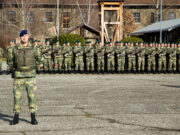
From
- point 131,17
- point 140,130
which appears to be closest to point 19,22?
point 131,17

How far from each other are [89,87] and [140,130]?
A: 6.07m

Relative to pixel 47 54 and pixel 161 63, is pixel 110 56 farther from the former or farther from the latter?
pixel 47 54

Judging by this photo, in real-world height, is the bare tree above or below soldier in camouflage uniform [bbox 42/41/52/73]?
above

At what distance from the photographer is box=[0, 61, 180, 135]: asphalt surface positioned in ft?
20.6

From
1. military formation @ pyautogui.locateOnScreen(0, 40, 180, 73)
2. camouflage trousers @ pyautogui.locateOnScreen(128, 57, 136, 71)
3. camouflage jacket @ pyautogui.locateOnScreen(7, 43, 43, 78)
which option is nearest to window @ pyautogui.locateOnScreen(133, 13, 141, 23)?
military formation @ pyautogui.locateOnScreen(0, 40, 180, 73)

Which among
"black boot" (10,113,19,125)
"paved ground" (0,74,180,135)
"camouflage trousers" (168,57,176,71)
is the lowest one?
"paved ground" (0,74,180,135)

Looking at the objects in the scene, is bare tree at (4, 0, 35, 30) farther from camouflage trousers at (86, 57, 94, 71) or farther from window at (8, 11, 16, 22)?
camouflage trousers at (86, 57, 94, 71)

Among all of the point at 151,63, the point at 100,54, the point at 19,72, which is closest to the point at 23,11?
the point at 100,54

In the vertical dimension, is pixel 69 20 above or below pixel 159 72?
above

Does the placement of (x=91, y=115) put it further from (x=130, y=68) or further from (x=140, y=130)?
(x=130, y=68)

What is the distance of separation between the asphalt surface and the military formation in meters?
4.57

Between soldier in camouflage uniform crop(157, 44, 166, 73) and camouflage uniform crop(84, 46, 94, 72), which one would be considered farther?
soldier in camouflage uniform crop(157, 44, 166, 73)

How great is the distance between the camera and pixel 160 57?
1745cm

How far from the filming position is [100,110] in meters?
8.04
